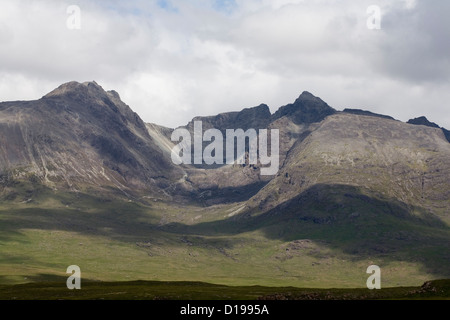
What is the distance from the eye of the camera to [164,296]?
598ft
